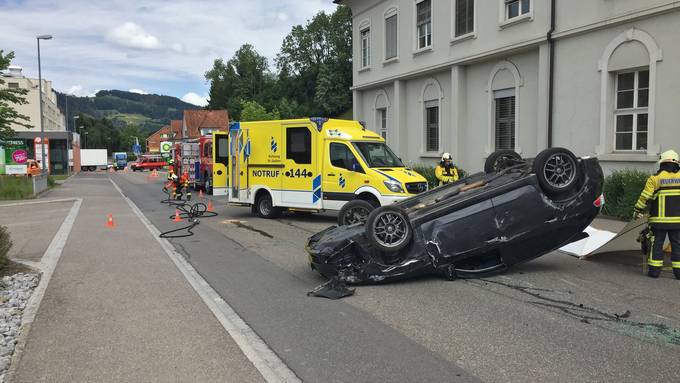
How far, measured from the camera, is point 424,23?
22.5 metres

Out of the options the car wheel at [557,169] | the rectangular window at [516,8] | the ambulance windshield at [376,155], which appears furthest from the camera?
the rectangular window at [516,8]

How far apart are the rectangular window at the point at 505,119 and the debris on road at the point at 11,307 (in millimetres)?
14930

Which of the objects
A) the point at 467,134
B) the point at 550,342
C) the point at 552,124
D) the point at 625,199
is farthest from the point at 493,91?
the point at 550,342

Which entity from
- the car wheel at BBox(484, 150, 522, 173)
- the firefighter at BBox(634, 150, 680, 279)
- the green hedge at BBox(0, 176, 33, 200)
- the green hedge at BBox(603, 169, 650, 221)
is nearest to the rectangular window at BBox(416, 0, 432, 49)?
the green hedge at BBox(603, 169, 650, 221)

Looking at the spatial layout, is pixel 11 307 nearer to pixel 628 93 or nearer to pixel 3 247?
pixel 3 247

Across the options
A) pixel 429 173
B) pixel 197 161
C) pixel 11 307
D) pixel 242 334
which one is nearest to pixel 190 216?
pixel 11 307

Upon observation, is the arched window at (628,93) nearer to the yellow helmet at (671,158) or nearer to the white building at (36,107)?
the yellow helmet at (671,158)

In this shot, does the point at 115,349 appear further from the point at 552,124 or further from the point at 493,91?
the point at 493,91

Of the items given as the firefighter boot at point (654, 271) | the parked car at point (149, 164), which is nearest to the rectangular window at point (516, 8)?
the firefighter boot at point (654, 271)

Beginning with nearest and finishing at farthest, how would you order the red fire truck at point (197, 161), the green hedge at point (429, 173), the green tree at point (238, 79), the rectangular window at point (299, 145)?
the rectangular window at point (299, 145), the green hedge at point (429, 173), the red fire truck at point (197, 161), the green tree at point (238, 79)

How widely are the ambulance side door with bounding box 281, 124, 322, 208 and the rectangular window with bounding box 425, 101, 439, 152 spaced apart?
9.67 metres

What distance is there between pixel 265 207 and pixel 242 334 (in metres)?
10.4

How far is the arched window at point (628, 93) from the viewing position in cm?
1351

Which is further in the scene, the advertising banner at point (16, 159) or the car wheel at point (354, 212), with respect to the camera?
the advertising banner at point (16, 159)
